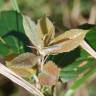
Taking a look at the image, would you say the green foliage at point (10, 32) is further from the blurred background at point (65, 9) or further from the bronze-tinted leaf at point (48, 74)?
the blurred background at point (65, 9)

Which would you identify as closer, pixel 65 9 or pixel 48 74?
pixel 48 74

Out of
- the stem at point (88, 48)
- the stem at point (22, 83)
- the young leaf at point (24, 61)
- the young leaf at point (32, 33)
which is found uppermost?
the young leaf at point (32, 33)

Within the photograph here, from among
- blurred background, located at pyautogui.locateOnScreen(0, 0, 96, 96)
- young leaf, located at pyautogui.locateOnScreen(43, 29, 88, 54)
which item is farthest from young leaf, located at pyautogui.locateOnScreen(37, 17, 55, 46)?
blurred background, located at pyautogui.locateOnScreen(0, 0, 96, 96)

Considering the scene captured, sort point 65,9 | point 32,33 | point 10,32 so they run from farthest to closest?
point 65,9, point 10,32, point 32,33

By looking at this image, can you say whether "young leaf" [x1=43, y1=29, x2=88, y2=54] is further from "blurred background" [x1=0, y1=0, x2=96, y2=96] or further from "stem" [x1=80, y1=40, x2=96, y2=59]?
"blurred background" [x1=0, y1=0, x2=96, y2=96]

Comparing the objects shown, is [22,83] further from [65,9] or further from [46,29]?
[65,9]

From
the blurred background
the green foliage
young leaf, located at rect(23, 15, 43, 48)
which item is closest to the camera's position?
young leaf, located at rect(23, 15, 43, 48)

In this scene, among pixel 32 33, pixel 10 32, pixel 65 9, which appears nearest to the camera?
pixel 32 33

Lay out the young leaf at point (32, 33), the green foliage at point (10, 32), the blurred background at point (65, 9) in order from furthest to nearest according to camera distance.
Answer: the blurred background at point (65, 9) < the green foliage at point (10, 32) < the young leaf at point (32, 33)

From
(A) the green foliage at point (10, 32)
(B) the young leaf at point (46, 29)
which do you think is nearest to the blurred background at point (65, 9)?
(A) the green foliage at point (10, 32)

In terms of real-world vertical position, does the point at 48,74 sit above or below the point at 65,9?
above

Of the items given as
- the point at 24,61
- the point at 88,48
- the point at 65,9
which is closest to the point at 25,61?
the point at 24,61

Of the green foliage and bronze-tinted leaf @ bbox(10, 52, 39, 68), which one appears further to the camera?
the green foliage
